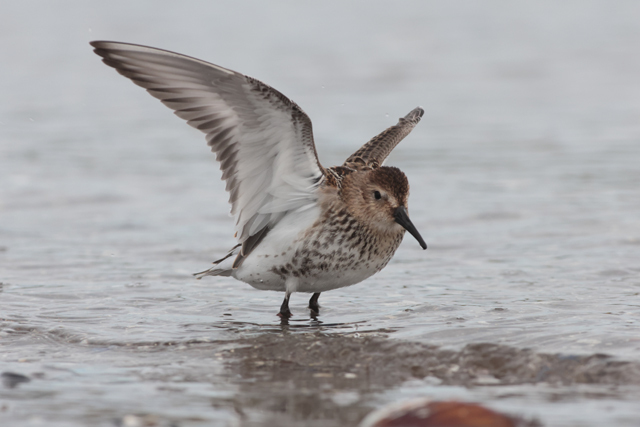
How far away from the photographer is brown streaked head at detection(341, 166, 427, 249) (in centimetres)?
640

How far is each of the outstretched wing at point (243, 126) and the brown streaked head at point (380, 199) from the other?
0.30m

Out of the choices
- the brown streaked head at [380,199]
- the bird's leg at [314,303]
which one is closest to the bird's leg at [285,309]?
the bird's leg at [314,303]

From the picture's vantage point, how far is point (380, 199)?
6.44 m

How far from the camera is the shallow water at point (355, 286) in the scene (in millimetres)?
4715

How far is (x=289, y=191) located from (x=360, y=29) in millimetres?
17549

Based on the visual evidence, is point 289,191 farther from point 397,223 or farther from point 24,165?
point 24,165

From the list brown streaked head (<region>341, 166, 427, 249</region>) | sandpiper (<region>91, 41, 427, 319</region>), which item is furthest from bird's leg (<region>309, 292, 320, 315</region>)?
brown streaked head (<region>341, 166, 427, 249</region>)

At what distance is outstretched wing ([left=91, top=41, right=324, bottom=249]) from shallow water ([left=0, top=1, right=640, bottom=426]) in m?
0.91

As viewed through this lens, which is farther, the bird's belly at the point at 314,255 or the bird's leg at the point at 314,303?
the bird's leg at the point at 314,303

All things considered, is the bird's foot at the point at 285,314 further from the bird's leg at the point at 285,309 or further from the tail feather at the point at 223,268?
the tail feather at the point at 223,268

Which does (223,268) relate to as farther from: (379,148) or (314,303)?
(379,148)

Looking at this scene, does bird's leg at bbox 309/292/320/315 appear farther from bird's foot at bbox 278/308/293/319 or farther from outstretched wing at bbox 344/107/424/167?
outstretched wing at bbox 344/107/424/167

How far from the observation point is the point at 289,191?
21.0 ft

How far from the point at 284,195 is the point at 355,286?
4.83ft
